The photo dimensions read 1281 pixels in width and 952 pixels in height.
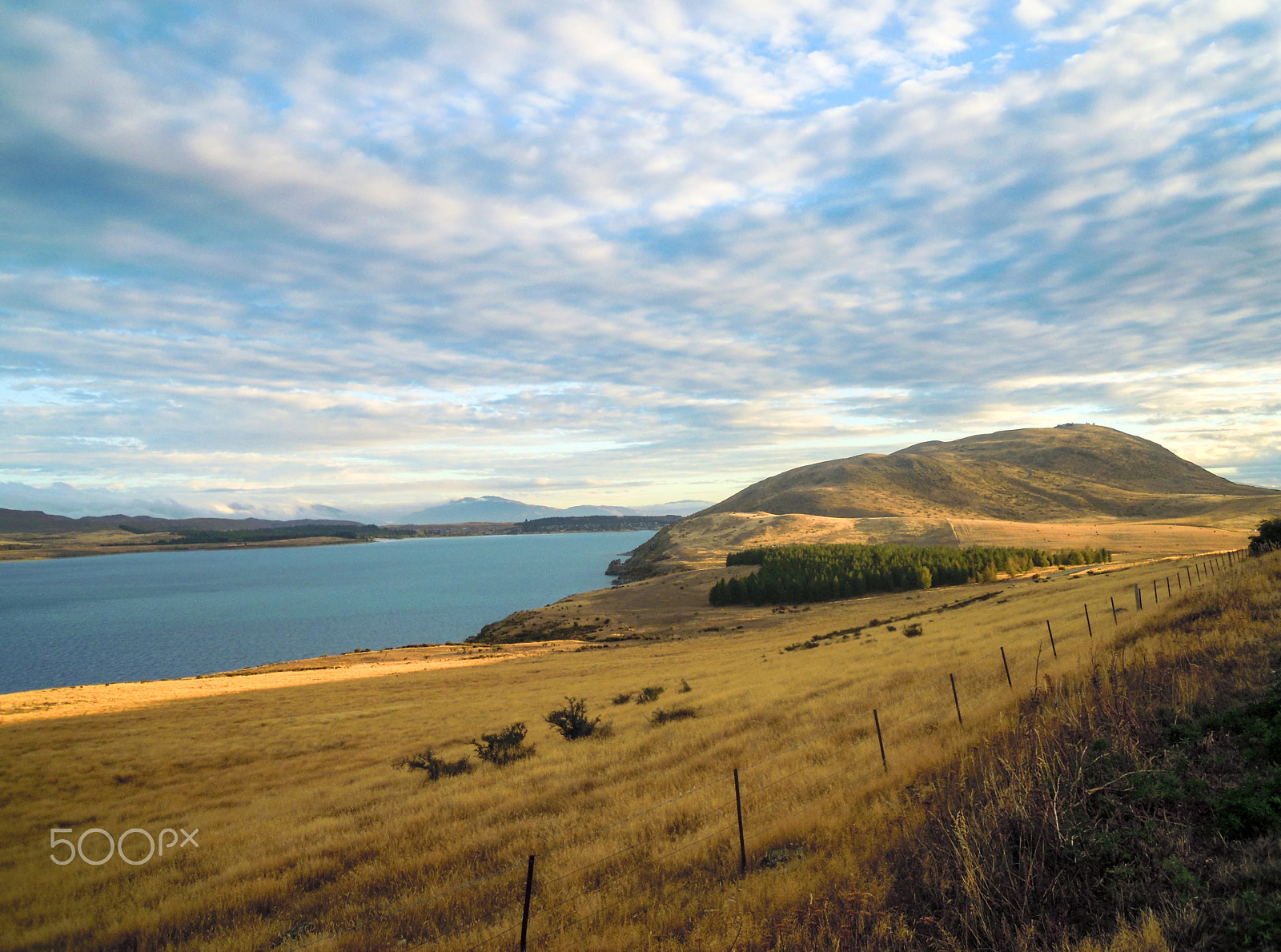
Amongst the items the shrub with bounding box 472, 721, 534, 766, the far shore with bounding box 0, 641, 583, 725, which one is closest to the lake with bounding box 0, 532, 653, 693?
the far shore with bounding box 0, 641, 583, 725

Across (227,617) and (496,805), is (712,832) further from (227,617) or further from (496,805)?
(227,617)

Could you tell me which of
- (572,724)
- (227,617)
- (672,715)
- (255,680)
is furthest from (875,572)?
(227,617)

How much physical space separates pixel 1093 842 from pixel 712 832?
4701 mm

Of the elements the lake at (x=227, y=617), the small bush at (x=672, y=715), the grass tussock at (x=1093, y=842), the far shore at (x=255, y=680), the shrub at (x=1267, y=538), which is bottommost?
the lake at (x=227, y=617)

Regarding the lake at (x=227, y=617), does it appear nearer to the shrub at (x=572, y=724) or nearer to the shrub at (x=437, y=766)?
the shrub at (x=437, y=766)

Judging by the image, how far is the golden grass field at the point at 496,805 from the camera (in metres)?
7.61

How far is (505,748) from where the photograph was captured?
1795 centimetres

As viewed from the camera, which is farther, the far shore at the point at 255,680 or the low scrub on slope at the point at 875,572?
the low scrub on slope at the point at 875,572

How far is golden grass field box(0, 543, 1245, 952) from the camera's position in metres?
7.61

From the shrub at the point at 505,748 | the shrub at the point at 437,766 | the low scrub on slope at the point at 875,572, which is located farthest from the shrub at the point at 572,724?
the low scrub on slope at the point at 875,572

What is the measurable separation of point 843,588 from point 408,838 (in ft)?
273

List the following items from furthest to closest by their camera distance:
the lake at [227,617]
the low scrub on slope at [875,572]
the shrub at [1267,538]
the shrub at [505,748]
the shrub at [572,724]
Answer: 1. the low scrub on slope at [875,572]
2. the lake at [227,617]
3. the shrub at [1267,538]
4. the shrub at [572,724]
5. the shrub at [505,748]

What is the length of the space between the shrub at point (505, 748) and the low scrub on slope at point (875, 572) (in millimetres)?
71187

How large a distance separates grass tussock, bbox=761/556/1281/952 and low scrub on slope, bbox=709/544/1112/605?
8106 centimetres
